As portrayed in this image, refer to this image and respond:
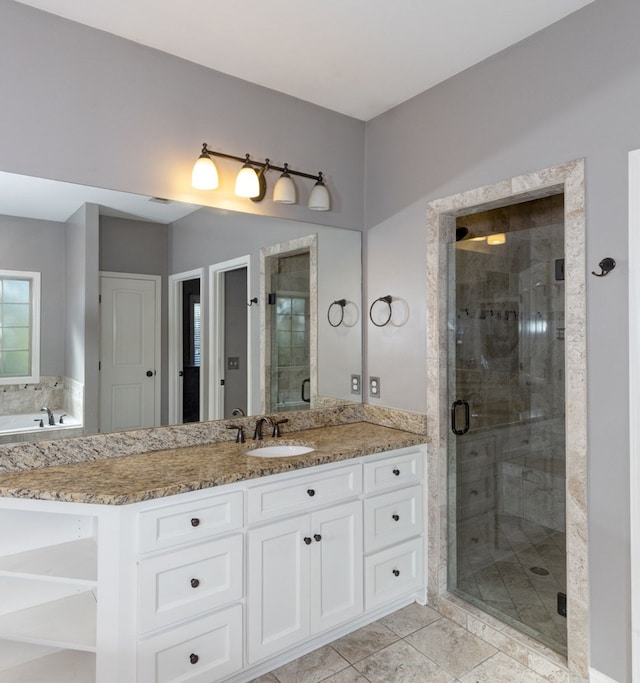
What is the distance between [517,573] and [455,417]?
79cm

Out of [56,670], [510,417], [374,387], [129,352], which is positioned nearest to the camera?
[56,670]

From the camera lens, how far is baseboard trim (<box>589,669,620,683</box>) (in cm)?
186

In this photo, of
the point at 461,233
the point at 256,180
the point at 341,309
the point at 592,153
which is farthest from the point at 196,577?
the point at 592,153

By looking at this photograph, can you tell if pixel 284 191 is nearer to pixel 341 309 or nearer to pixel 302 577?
pixel 341 309

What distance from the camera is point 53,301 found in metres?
2.08

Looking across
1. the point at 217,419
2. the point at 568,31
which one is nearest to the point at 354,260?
the point at 217,419

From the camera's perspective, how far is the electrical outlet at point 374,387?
295cm

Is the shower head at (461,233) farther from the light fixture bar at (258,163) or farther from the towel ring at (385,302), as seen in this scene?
the light fixture bar at (258,163)

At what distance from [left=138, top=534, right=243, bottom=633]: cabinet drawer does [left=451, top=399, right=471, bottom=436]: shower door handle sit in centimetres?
126

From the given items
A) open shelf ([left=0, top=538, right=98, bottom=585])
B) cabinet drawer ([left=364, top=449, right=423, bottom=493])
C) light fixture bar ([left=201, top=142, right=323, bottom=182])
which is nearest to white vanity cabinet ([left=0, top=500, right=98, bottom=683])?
open shelf ([left=0, top=538, right=98, bottom=585])

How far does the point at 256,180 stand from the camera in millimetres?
2465

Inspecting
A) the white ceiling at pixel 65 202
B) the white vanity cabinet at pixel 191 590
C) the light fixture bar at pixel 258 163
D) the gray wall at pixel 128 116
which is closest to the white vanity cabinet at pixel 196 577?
the white vanity cabinet at pixel 191 590

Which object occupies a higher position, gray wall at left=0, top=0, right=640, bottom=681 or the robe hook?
gray wall at left=0, top=0, right=640, bottom=681

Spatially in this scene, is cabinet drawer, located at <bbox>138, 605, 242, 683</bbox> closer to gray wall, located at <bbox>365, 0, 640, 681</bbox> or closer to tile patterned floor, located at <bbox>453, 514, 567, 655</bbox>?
tile patterned floor, located at <bbox>453, 514, 567, 655</bbox>
